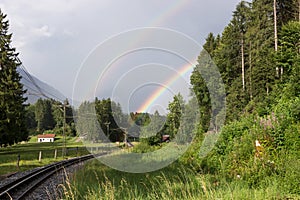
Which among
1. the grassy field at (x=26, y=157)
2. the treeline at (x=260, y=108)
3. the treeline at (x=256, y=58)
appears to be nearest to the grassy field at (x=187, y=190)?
the treeline at (x=260, y=108)

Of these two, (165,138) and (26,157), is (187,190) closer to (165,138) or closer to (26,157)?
(165,138)

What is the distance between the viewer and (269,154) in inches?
364

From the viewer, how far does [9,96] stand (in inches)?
1476

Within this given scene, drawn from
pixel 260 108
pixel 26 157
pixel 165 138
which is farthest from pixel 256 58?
pixel 26 157

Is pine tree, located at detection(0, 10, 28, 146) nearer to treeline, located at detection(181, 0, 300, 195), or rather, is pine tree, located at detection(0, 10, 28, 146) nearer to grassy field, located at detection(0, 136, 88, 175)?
grassy field, located at detection(0, 136, 88, 175)

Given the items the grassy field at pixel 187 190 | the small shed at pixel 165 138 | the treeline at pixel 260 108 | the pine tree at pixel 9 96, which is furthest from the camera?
the pine tree at pixel 9 96

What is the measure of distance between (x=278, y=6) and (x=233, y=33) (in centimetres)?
767

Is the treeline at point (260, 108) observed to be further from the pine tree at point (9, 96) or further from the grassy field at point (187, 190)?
the pine tree at point (9, 96)

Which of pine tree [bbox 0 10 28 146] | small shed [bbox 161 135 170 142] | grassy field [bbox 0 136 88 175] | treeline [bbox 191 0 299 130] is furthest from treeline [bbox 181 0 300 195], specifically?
pine tree [bbox 0 10 28 146]

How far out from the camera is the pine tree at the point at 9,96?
116ft

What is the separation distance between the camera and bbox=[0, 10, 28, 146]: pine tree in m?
35.4

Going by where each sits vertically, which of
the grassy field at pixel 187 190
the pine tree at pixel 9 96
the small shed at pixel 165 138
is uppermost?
the pine tree at pixel 9 96

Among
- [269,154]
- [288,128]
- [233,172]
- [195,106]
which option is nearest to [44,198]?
[233,172]

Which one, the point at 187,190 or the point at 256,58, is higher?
the point at 256,58
